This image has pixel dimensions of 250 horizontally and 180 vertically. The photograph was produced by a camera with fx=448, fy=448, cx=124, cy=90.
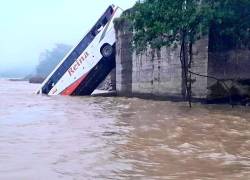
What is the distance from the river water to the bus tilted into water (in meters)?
11.6

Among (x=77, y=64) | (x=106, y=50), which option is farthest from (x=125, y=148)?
(x=106, y=50)

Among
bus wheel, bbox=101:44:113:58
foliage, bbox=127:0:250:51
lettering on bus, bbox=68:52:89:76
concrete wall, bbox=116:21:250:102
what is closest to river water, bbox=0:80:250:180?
foliage, bbox=127:0:250:51

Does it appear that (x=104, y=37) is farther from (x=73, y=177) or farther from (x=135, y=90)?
(x=73, y=177)

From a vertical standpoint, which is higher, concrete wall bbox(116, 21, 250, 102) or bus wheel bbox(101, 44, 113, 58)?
bus wheel bbox(101, 44, 113, 58)

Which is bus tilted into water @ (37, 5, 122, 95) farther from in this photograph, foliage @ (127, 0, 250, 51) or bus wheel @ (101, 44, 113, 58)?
foliage @ (127, 0, 250, 51)

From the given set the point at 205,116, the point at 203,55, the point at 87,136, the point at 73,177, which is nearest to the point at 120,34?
the point at 203,55

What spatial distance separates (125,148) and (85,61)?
1555cm

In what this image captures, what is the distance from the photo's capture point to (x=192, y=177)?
4434mm

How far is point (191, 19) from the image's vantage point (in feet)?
41.0

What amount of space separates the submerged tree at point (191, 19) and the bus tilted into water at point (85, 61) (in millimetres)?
7681

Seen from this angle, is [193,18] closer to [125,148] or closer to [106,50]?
[125,148]

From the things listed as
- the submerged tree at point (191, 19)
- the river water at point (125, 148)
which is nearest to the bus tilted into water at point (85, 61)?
the submerged tree at point (191, 19)

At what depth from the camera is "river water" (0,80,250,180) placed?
Result: 4.64m

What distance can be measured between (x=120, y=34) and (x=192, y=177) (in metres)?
16.9
